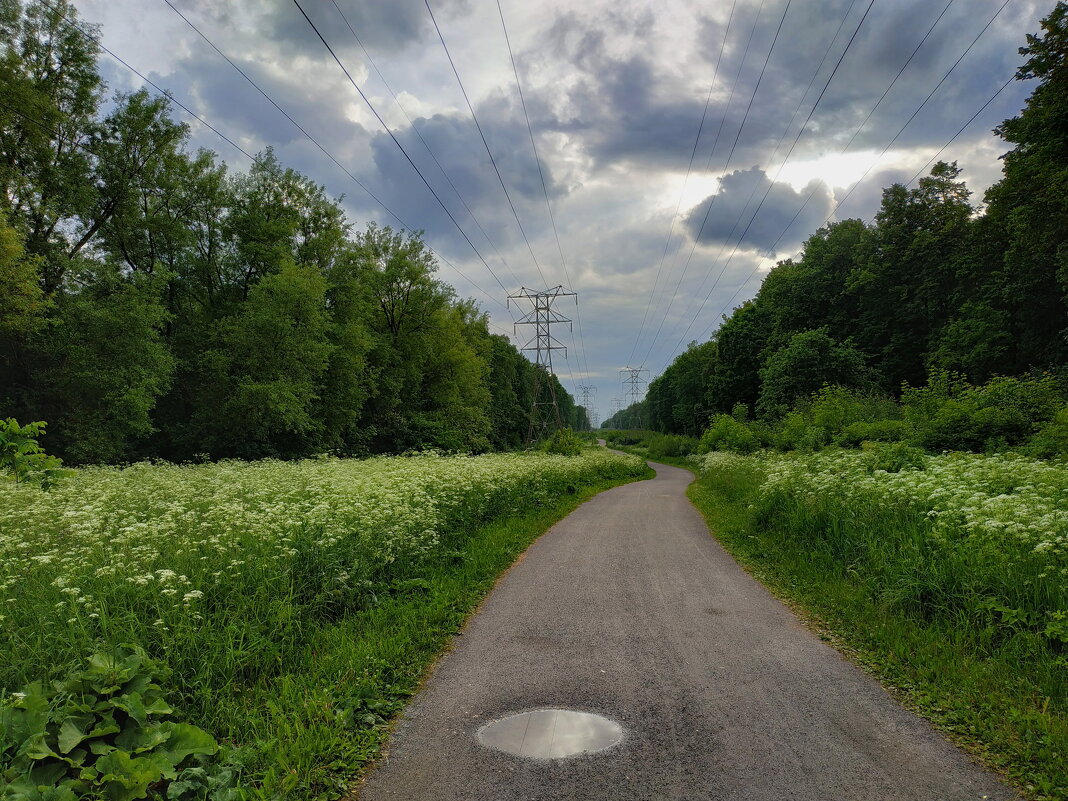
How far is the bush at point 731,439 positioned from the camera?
3203 centimetres

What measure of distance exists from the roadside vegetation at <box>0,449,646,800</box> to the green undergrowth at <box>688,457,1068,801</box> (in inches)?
165

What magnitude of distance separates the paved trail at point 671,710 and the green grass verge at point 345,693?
22 cm

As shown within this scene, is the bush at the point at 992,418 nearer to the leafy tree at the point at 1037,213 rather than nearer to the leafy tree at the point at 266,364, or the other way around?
the leafy tree at the point at 1037,213

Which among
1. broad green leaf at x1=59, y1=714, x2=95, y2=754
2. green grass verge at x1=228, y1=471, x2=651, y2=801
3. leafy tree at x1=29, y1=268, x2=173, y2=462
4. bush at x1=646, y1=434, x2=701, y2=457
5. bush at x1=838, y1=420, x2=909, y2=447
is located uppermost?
leafy tree at x1=29, y1=268, x2=173, y2=462

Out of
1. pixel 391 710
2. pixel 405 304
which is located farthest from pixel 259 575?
pixel 405 304

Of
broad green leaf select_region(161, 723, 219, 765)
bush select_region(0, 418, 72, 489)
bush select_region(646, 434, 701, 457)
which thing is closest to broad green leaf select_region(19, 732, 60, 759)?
broad green leaf select_region(161, 723, 219, 765)

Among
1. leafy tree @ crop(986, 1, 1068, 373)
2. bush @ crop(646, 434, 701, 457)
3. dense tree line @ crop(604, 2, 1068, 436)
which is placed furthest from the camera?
bush @ crop(646, 434, 701, 457)

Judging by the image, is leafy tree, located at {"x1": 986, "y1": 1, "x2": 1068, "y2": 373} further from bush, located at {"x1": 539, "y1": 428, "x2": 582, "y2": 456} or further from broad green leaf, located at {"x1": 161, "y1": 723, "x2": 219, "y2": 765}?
broad green leaf, located at {"x1": 161, "y1": 723, "x2": 219, "y2": 765}

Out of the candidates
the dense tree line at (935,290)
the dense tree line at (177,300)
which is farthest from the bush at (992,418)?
the dense tree line at (177,300)

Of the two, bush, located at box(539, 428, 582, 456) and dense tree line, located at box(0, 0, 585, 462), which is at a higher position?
dense tree line, located at box(0, 0, 585, 462)

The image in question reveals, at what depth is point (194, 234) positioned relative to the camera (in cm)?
2916

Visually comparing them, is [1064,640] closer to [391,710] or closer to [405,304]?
[391,710]

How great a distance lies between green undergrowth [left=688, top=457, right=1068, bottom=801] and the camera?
3.48m

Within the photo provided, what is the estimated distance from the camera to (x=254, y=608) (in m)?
5.18
